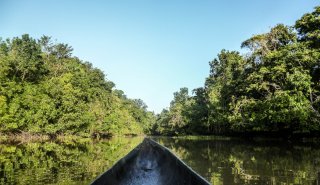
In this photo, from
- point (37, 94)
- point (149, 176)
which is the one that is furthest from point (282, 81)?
point (37, 94)

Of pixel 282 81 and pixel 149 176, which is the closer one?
pixel 149 176

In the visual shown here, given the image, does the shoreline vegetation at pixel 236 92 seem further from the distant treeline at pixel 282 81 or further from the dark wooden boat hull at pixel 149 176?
the dark wooden boat hull at pixel 149 176

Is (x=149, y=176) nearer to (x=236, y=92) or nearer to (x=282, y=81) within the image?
(x=282, y=81)

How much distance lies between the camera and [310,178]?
788 cm

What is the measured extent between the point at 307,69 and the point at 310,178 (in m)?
21.1

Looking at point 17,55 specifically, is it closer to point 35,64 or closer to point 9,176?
point 35,64

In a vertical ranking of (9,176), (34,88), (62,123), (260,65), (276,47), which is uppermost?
(276,47)

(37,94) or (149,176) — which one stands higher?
(37,94)

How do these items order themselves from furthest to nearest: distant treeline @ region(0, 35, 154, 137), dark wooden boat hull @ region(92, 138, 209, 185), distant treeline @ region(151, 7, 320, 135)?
distant treeline @ region(0, 35, 154, 137) → distant treeline @ region(151, 7, 320, 135) → dark wooden boat hull @ region(92, 138, 209, 185)

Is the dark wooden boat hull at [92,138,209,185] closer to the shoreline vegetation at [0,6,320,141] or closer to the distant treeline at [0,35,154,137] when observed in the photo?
the shoreline vegetation at [0,6,320,141]

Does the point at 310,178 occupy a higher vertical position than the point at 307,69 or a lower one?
lower

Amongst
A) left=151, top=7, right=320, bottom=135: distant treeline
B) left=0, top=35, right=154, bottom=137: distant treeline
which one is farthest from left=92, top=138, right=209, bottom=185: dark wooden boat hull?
left=0, top=35, right=154, bottom=137: distant treeline

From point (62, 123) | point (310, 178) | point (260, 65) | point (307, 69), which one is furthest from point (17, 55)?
point (310, 178)

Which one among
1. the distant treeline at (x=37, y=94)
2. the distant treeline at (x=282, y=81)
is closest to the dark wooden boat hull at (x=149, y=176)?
the distant treeline at (x=282, y=81)
